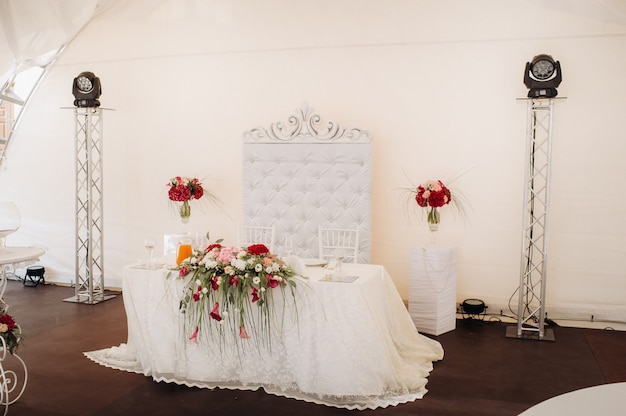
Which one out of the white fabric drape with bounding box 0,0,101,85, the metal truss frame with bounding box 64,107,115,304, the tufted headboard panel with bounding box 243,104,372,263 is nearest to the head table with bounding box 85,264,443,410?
the tufted headboard panel with bounding box 243,104,372,263

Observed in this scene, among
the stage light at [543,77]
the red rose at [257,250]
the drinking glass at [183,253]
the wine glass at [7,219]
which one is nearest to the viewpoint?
the wine glass at [7,219]

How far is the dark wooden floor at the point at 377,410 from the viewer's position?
3426mm

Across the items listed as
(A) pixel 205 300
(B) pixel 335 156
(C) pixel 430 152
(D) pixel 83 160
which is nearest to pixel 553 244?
(C) pixel 430 152

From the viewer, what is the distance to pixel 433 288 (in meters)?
5.01

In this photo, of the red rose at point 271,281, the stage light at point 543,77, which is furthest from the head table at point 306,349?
the stage light at point 543,77

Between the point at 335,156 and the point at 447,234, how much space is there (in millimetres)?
1326

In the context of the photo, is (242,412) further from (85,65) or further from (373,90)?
(85,65)

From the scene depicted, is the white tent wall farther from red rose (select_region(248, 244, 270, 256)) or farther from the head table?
red rose (select_region(248, 244, 270, 256))

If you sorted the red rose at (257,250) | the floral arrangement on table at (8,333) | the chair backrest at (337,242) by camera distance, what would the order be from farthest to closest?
1. the chair backrest at (337,242)
2. the red rose at (257,250)
3. the floral arrangement on table at (8,333)

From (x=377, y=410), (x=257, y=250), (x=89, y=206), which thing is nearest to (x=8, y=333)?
(x=257, y=250)

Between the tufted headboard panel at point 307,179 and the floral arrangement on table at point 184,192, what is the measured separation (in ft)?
1.92

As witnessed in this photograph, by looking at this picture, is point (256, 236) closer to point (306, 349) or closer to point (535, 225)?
point (306, 349)

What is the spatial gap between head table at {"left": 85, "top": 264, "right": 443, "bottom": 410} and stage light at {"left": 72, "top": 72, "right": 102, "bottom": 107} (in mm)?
2811

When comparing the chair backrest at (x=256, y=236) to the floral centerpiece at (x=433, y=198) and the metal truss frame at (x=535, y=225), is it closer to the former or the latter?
the floral centerpiece at (x=433, y=198)
